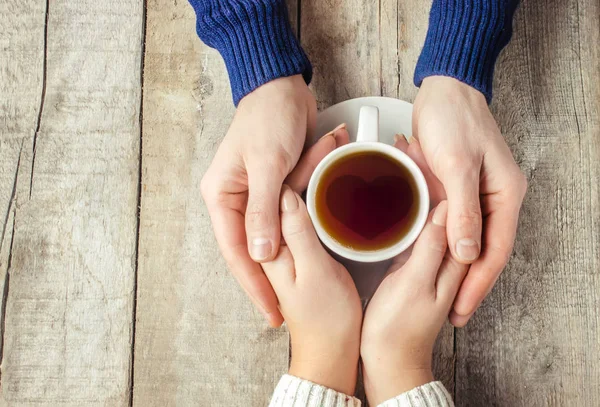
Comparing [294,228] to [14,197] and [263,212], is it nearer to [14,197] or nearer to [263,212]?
[263,212]

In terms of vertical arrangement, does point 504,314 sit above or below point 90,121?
below

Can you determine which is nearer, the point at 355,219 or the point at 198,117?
the point at 355,219

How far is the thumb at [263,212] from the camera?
2.45ft

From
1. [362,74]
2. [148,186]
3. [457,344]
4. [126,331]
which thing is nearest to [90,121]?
[148,186]

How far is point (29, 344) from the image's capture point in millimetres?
933

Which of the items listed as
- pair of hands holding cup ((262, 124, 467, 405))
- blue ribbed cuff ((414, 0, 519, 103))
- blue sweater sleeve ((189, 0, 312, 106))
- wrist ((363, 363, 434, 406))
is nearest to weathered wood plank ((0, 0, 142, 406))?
blue sweater sleeve ((189, 0, 312, 106))

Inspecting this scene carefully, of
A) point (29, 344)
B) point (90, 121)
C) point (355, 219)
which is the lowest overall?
point (29, 344)

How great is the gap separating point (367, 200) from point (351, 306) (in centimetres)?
16

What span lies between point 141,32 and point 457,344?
763mm

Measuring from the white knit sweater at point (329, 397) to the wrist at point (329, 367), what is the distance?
0.01m

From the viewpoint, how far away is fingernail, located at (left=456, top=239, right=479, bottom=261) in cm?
74

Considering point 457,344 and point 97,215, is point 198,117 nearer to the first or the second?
point 97,215

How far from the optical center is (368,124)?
2.46 ft

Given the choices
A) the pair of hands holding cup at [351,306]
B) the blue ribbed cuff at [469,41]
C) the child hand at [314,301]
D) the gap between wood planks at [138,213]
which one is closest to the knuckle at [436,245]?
the pair of hands holding cup at [351,306]
